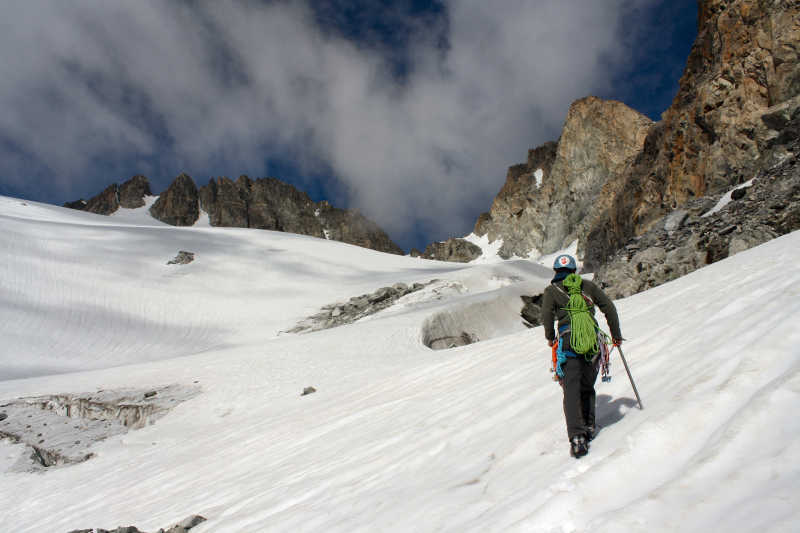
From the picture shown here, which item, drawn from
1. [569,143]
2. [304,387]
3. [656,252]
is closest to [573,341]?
[304,387]

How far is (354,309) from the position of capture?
→ 2350cm

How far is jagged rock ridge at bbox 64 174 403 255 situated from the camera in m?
124

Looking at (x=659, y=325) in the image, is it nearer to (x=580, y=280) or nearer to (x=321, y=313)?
(x=580, y=280)

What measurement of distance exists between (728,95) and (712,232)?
48.2 ft

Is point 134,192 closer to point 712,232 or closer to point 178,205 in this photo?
point 178,205

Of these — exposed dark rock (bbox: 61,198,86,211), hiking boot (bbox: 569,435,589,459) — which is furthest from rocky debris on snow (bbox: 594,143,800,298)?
exposed dark rock (bbox: 61,198,86,211)

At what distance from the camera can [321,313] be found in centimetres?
2456

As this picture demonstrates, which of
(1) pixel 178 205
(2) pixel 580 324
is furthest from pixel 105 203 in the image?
(2) pixel 580 324

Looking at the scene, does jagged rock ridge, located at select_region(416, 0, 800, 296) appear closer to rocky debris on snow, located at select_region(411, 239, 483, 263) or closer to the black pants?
the black pants

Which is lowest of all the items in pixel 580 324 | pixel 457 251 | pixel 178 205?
pixel 580 324

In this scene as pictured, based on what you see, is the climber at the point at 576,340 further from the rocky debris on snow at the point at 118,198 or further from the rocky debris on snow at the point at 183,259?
the rocky debris on snow at the point at 118,198

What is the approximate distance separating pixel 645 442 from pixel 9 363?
73.9 feet

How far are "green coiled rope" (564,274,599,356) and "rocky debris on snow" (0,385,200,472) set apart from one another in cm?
993

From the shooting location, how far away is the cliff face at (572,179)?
234ft
